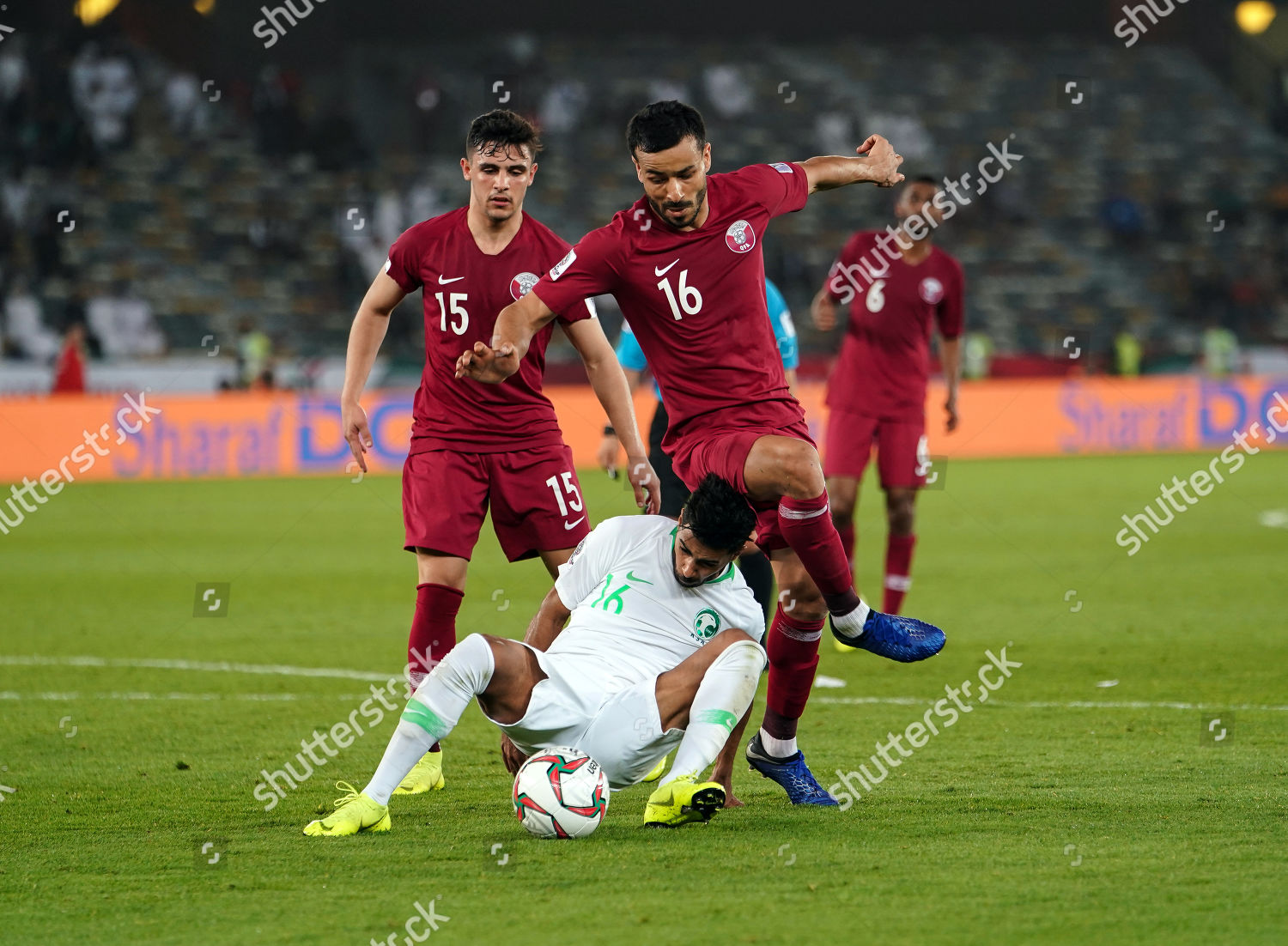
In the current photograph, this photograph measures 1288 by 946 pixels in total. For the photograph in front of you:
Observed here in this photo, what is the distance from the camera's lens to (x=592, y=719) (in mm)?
4527

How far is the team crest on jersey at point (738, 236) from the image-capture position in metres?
4.95

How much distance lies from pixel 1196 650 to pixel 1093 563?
381 centimetres

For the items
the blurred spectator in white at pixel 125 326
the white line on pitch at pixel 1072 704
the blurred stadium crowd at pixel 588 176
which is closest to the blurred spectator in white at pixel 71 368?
the blurred stadium crowd at pixel 588 176

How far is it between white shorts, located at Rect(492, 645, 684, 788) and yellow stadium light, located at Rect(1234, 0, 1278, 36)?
30.6m

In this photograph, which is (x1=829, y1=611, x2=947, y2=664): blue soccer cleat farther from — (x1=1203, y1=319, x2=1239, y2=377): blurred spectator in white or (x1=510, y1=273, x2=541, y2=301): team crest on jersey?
(x1=1203, y1=319, x2=1239, y2=377): blurred spectator in white

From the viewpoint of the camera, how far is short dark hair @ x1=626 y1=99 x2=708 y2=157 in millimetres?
4695

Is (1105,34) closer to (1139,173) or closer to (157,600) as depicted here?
(1139,173)

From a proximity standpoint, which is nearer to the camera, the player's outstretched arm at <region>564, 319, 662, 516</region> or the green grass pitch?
→ the green grass pitch

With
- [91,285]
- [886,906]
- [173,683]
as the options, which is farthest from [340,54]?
[886,906]

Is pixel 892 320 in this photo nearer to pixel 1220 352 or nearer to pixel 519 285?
pixel 519 285

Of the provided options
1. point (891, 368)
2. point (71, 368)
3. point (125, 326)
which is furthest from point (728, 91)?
point (891, 368)

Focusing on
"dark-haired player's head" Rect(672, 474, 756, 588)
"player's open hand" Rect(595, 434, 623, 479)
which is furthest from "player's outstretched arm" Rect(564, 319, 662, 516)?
"player's open hand" Rect(595, 434, 623, 479)

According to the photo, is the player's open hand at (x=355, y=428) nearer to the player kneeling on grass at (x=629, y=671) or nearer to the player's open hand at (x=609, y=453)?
the player kneeling on grass at (x=629, y=671)

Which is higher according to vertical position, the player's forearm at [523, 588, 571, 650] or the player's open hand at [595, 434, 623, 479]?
the player's open hand at [595, 434, 623, 479]
